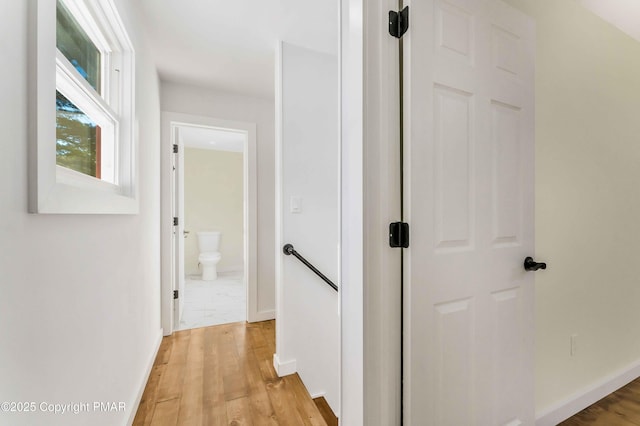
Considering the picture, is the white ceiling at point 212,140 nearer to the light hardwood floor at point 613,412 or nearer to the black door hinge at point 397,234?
the black door hinge at point 397,234

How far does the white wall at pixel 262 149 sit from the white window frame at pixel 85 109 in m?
1.41

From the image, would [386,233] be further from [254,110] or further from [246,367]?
[254,110]

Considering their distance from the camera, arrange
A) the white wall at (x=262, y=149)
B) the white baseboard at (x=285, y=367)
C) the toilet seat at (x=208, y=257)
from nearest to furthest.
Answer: the white baseboard at (x=285, y=367) < the white wall at (x=262, y=149) < the toilet seat at (x=208, y=257)

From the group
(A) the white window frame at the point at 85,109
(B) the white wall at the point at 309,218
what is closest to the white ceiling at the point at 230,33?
(B) the white wall at the point at 309,218

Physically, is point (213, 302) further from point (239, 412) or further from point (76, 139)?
point (76, 139)

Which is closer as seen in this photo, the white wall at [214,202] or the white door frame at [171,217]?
the white door frame at [171,217]

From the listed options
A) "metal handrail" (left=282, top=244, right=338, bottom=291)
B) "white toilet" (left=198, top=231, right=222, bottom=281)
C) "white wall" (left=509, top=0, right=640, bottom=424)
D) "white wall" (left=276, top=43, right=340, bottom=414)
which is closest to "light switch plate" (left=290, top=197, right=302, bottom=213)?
"white wall" (left=276, top=43, right=340, bottom=414)

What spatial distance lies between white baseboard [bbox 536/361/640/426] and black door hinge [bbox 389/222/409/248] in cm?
138

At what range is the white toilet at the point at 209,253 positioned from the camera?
4.85m

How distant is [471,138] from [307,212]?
1343 mm

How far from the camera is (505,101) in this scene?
1.23 m

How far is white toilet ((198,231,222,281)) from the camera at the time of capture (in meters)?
4.85

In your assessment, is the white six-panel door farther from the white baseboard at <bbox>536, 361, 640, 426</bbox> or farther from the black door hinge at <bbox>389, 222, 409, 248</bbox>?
the white baseboard at <bbox>536, 361, 640, 426</bbox>

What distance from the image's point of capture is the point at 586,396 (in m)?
1.67
